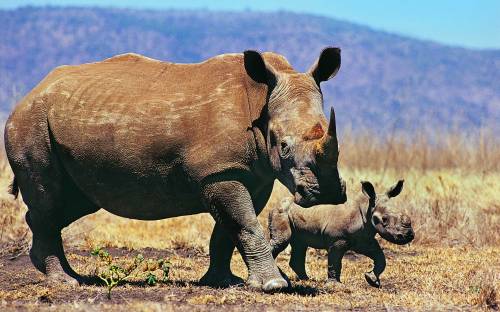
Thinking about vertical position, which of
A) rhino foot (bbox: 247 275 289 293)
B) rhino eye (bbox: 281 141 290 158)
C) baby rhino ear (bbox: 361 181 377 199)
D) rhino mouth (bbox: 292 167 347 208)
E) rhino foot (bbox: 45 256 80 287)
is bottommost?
rhino foot (bbox: 45 256 80 287)

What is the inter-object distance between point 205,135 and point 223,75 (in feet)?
2.08

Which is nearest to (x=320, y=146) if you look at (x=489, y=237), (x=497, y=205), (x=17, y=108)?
(x=17, y=108)

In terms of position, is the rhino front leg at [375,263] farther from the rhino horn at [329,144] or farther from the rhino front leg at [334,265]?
the rhino horn at [329,144]

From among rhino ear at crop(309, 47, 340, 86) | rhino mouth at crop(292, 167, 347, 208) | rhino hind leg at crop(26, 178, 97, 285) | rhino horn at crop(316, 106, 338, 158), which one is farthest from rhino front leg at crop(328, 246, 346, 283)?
rhino horn at crop(316, 106, 338, 158)

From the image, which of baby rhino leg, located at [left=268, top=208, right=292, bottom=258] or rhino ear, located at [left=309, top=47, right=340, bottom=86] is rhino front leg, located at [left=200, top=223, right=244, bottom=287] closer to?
baby rhino leg, located at [left=268, top=208, right=292, bottom=258]

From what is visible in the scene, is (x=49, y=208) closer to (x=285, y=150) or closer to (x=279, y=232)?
(x=279, y=232)

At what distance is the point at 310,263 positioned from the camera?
1252 centimetres

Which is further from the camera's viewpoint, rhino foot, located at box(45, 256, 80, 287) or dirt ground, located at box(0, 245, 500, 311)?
rhino foot, located at box(45, 256, 80, 287)

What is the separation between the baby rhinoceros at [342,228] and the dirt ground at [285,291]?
0.90 ft

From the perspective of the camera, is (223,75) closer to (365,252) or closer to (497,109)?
(365,252)

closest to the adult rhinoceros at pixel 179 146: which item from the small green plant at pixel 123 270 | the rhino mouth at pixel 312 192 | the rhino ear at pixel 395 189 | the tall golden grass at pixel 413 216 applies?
the rhino mouth at pixel 312 192

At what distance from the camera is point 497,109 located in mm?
172000

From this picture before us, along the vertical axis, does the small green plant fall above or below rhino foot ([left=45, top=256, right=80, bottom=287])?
above

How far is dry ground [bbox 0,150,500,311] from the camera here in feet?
28.1
